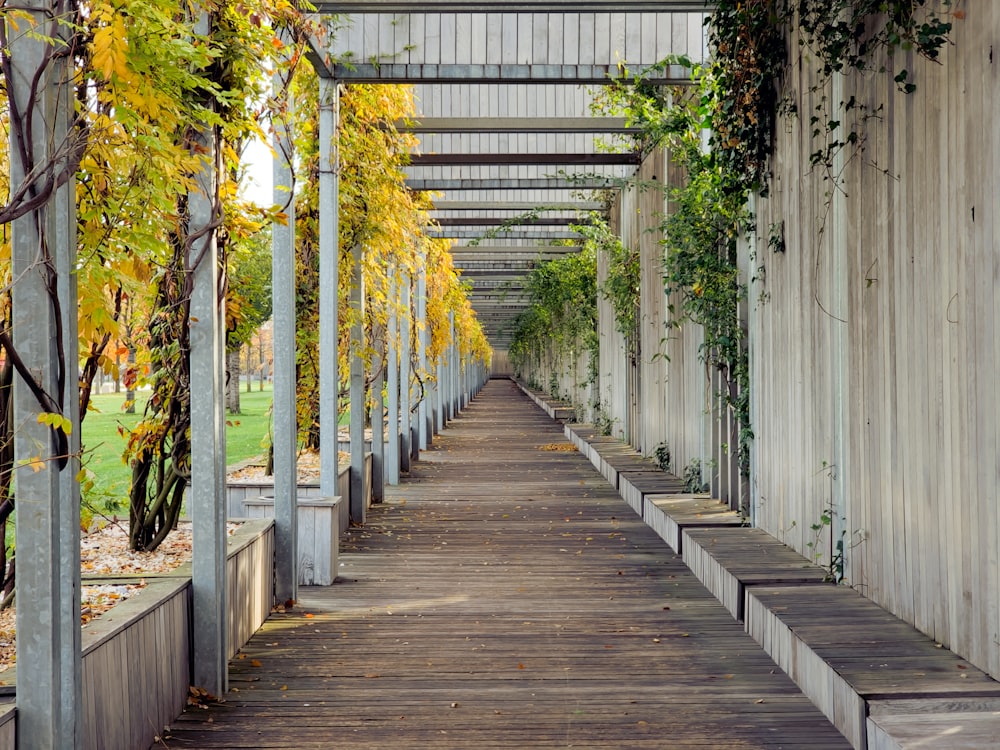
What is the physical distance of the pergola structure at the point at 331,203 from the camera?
8.57ft

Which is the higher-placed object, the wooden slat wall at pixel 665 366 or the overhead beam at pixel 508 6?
the overhead beam at pixel 508 6

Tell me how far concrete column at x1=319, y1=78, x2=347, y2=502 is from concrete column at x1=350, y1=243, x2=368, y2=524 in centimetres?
113

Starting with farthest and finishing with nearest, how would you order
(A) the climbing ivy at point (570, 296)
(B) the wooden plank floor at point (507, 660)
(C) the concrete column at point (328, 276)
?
(A) the climbing ivy at point (570, 296), (C) the concrete column at point (328, 276), (B) the wooden plank floor at point (507, 660)

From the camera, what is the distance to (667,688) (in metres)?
4.23

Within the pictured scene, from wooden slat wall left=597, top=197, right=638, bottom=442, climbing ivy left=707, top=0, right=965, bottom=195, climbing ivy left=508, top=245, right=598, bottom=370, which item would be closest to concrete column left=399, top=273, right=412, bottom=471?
wooden slat wall left=597, top=197, right=638, bottom=442

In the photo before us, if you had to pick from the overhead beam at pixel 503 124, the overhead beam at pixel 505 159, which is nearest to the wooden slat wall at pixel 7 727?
the overhead beam at pixel 503 124

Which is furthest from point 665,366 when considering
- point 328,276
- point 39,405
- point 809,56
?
point 39,405

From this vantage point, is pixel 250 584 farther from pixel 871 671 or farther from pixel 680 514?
pixel 680 514

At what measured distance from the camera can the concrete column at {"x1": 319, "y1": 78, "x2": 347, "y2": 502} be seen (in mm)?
7238

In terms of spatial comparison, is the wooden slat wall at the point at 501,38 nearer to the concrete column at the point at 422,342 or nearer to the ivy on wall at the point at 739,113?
the ivy on wall at the point at 739,113

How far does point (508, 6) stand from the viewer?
6090mm

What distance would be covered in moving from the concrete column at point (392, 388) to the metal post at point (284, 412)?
4.94m

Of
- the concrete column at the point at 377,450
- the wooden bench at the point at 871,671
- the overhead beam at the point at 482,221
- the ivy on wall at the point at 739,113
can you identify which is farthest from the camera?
the overhead beam at the point at 482,221

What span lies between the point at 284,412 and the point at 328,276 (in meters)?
1.92
